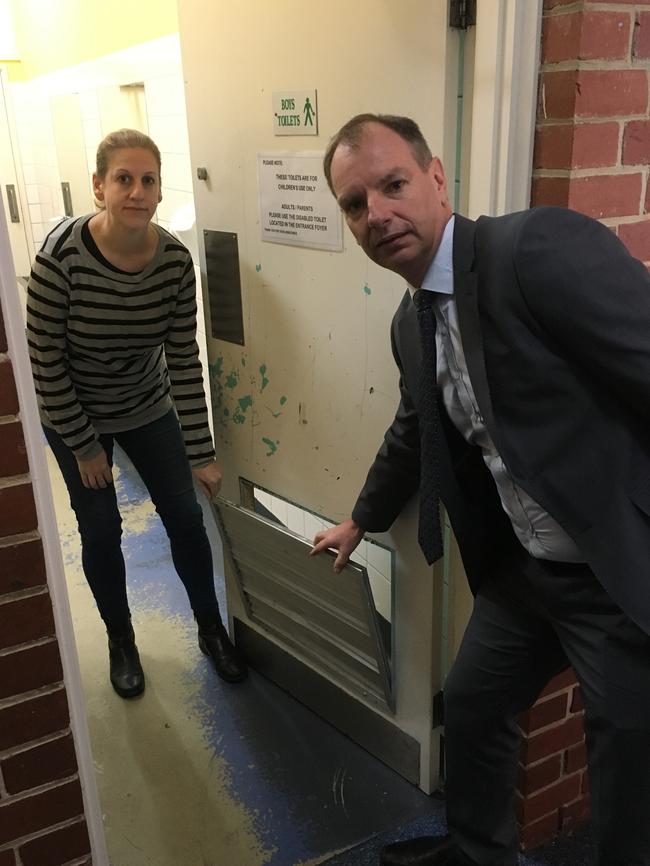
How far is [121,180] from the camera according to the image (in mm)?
1886

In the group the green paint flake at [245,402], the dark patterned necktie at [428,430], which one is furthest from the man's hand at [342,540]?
the green paint flake at [245,402]

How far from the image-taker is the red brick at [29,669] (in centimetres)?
108

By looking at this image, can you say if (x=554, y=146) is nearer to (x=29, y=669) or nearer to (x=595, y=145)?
(x=595, y=145)

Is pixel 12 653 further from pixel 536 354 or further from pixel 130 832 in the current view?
pixel 130 832

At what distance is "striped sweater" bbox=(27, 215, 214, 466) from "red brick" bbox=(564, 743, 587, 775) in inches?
47.9

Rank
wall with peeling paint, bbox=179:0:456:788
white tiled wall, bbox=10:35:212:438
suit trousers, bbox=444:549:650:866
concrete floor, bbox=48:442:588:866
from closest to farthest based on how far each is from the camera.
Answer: suit trousers, bbox=444:549:650:866 → wall with peeling paint, bbox=179:0:456:788 → concrete floor, bbox=48:442:588:866 → white tiled wall, bbox=10:35:212:438

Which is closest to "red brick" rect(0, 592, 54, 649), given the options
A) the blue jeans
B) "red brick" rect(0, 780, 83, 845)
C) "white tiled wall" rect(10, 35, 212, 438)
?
"red brick" rect(0, 780, 83, 845)

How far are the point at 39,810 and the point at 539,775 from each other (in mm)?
1079

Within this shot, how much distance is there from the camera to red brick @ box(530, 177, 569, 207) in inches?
50.9

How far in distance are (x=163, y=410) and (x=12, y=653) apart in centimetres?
125

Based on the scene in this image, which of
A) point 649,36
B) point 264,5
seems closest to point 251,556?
point 264,5

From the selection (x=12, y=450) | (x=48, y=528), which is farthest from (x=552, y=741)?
(x=12, y=450)

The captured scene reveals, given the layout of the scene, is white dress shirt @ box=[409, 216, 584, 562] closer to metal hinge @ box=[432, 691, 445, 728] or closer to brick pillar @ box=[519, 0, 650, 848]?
brick pillar @ box=[519, 0, 650, 848]

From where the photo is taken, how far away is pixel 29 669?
109 cm
